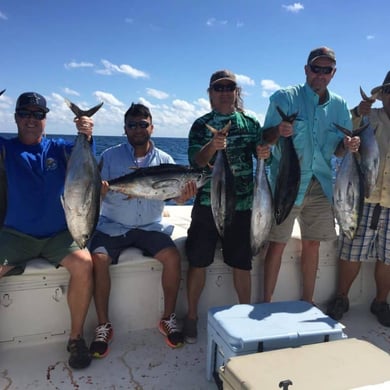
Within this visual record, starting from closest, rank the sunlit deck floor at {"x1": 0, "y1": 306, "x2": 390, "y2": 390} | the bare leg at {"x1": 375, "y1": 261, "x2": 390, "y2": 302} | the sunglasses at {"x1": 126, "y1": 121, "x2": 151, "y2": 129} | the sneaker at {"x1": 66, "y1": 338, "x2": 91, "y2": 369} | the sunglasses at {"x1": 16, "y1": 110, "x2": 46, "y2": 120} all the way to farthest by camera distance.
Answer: the sunlit deck floor at {"x1": 0, "y1": 306, "x2": 390, "y2": 390}
the sneaker at {"x1": 66, "y1": 338, "x2": 91, "y2": 369}
the sunglasses at {"x1": 16, "y1": 110, "x2": 46, "y2": 120}
the sunglasses at {"x1": 126, "y1": 121, "x2": 151, "y2": 129}
the bare leg at {"x1": 375, "y1": 261, "x2": 390, "y2": 302}

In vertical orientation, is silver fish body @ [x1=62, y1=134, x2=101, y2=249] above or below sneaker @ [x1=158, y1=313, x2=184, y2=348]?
above

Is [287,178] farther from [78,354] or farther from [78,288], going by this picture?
[78,354]

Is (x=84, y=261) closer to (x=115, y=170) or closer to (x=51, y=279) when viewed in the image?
(x=51, y=279)

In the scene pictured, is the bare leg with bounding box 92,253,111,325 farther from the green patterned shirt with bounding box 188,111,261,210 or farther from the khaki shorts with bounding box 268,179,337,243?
the khaki shorts with bounding box 268,179,337,243

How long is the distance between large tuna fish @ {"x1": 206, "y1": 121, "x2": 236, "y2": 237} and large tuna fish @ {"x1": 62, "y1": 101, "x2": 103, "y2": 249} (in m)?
0.81

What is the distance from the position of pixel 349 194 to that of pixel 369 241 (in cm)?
81

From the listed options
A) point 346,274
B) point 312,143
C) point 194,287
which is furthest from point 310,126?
point 194,287

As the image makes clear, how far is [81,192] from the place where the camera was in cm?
265

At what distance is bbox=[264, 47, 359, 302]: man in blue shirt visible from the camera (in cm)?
324

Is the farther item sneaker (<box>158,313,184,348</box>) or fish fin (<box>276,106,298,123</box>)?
sneaker (<box>158,313,184,348</box>)

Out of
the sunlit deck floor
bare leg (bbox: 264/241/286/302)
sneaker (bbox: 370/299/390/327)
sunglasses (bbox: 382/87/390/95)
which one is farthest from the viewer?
sneaker (bbox: 370/299/390/327)

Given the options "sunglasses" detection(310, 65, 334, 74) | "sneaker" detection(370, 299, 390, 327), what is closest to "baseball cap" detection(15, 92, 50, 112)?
"sunglasses" detection(310, 65, 334, 74)

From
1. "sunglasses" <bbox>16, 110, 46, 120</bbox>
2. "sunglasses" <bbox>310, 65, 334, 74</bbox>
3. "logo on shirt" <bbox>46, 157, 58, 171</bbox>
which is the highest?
"sunglasses" <bbox>310, 65, 334, 74</bbox>

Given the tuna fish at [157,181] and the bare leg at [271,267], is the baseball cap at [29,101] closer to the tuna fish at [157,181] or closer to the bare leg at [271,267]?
the tuna fish at [157,181]
